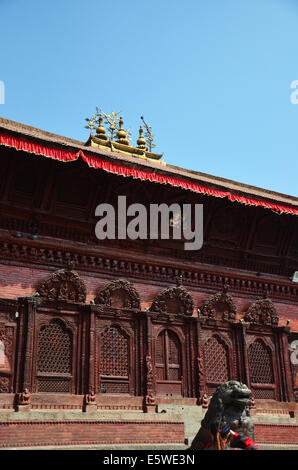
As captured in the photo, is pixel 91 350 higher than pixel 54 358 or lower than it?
higher

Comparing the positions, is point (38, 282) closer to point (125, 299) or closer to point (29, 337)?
point (29, 337)

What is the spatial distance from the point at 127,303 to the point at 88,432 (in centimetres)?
337

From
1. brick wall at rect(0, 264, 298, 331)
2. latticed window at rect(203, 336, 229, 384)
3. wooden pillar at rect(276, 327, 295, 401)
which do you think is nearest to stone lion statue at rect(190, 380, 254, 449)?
brick wall at rect(0, 264, 298, 331)

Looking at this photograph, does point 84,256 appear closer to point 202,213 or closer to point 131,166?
point 131,166

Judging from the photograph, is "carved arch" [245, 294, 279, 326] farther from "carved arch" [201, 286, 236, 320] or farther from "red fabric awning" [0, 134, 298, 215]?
"red fabric awning" [0, 134, 298, 215]

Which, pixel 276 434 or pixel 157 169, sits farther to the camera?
pixel 157 169

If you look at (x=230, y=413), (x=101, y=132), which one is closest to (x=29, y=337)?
(x=230, y=413)

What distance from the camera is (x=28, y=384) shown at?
11.1 metres

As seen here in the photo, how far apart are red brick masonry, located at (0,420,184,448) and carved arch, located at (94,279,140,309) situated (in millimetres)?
2875

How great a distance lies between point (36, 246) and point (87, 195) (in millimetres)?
1725

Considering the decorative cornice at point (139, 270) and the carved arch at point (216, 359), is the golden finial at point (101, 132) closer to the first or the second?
the decorative cornice at point (139, 270)

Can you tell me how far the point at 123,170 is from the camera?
1250cm

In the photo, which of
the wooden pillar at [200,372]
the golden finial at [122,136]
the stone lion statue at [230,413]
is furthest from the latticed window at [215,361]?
the golden finial at [122,136]

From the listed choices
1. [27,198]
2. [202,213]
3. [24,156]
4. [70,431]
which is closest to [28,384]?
[70,431]
